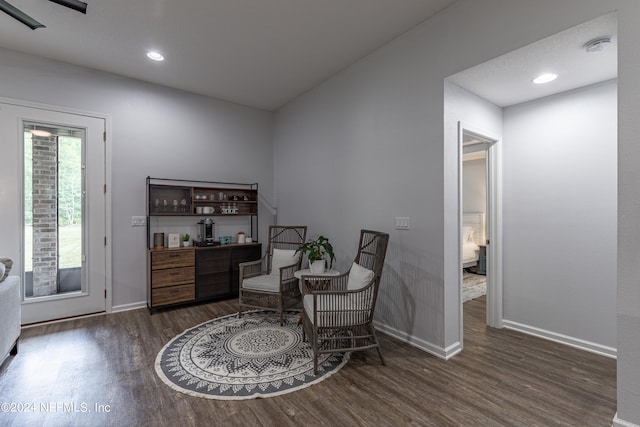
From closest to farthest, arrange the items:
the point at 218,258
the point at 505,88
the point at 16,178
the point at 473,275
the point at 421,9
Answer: the point at 421,9 < the point at 505,88 < the point at 16,178 < the point at 218,258 < the point at 473,275

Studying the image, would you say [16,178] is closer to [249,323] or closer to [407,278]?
[249,323]

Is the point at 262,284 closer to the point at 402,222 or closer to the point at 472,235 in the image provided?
the point at 402,222

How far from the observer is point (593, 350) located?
2.61 metres

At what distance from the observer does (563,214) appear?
279 cm

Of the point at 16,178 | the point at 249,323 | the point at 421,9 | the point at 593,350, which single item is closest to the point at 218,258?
the point at 249,323

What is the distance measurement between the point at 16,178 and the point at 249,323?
297 centimetres

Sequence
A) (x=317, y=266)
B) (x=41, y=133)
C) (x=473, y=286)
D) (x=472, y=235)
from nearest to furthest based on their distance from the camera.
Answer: (x=317, y=266) → (x=41, y=133) → (x=473, y=286) → (x=472, y=235)

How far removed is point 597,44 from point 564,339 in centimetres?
255

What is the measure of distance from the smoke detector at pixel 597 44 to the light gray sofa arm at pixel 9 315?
460cm

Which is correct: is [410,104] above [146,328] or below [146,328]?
above

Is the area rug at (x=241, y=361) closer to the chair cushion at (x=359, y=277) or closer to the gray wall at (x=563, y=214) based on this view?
the chair cushion at (x=359, y=277)

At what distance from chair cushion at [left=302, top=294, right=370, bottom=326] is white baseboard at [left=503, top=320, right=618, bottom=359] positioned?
6.28 ft

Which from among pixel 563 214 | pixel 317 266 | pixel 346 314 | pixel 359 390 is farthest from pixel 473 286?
pixel 359 390

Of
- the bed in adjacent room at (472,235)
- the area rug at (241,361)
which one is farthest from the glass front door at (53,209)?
the bed in adjacent room at (472,235)
